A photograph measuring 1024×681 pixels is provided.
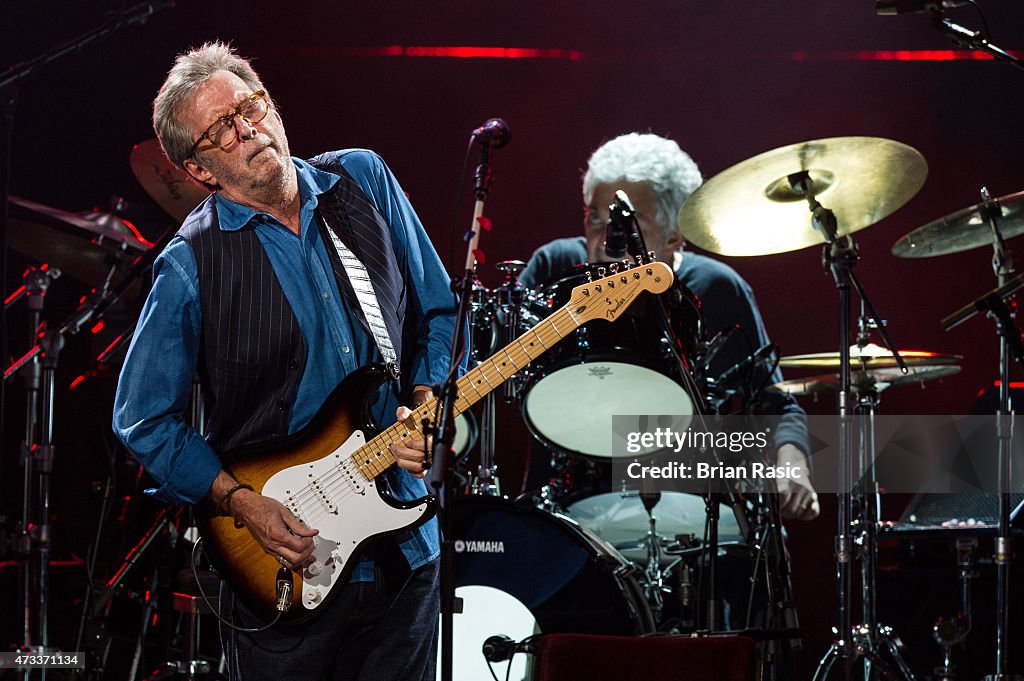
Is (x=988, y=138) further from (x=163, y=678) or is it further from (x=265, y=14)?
→ (x=163, y=678)

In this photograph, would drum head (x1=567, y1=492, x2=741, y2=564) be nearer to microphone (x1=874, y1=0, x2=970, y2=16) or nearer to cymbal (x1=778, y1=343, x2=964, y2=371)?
cymbal (x1=778, y1=343, x2=964, y2=371)

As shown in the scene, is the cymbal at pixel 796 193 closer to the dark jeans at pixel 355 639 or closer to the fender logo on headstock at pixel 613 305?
the fender logo on headstock at pixel 613 305

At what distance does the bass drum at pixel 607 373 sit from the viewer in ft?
12.5

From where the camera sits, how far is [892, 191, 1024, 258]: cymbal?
4180 mm

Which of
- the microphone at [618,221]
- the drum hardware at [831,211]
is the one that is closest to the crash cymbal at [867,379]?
the drum hardware at [831,211]

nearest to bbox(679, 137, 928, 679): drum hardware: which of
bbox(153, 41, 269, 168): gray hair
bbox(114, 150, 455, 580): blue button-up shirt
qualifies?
bbox(114, 150, 455, 580): blue button-up shirt

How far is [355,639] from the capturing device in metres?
2.50

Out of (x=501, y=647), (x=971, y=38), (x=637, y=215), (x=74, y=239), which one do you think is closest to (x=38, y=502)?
(x=74, y=239)

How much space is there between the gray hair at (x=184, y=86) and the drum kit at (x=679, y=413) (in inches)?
55.6

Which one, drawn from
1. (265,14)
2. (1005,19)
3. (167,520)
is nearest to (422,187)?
(265,14)

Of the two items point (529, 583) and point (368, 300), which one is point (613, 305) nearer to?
point (368, 300)

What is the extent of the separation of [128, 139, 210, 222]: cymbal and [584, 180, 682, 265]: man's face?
1656 millimetres

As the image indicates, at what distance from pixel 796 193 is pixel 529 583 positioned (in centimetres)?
177

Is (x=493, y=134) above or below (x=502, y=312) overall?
above
